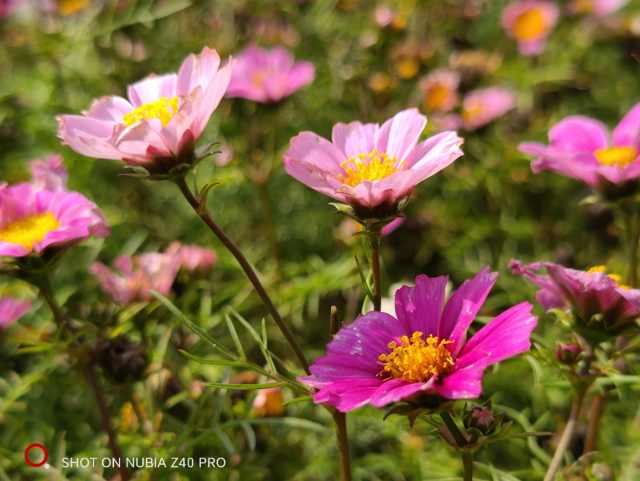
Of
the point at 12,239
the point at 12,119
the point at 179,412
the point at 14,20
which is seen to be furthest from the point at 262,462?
the point at 14,20

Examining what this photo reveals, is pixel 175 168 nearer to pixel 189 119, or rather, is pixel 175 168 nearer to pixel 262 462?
pixel 189 119

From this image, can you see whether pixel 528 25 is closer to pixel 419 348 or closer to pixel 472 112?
pixel 472 112

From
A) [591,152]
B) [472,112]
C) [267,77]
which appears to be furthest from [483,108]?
[591,152]

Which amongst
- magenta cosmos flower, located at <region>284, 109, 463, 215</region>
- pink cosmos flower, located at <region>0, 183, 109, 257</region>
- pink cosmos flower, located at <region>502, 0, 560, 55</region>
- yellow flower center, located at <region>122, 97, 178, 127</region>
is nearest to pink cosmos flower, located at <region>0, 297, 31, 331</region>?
pink cosmos flower, located at <region>0, 183, 109, 257</region>

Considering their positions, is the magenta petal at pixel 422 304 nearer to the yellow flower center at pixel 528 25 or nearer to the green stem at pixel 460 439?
the green stem at pixel 460 439

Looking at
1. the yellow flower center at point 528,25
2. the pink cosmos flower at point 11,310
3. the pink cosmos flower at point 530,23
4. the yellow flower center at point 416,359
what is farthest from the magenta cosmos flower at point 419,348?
the yellow flower center at point 528,25

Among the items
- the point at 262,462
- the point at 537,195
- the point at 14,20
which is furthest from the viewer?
the point at 14,20
